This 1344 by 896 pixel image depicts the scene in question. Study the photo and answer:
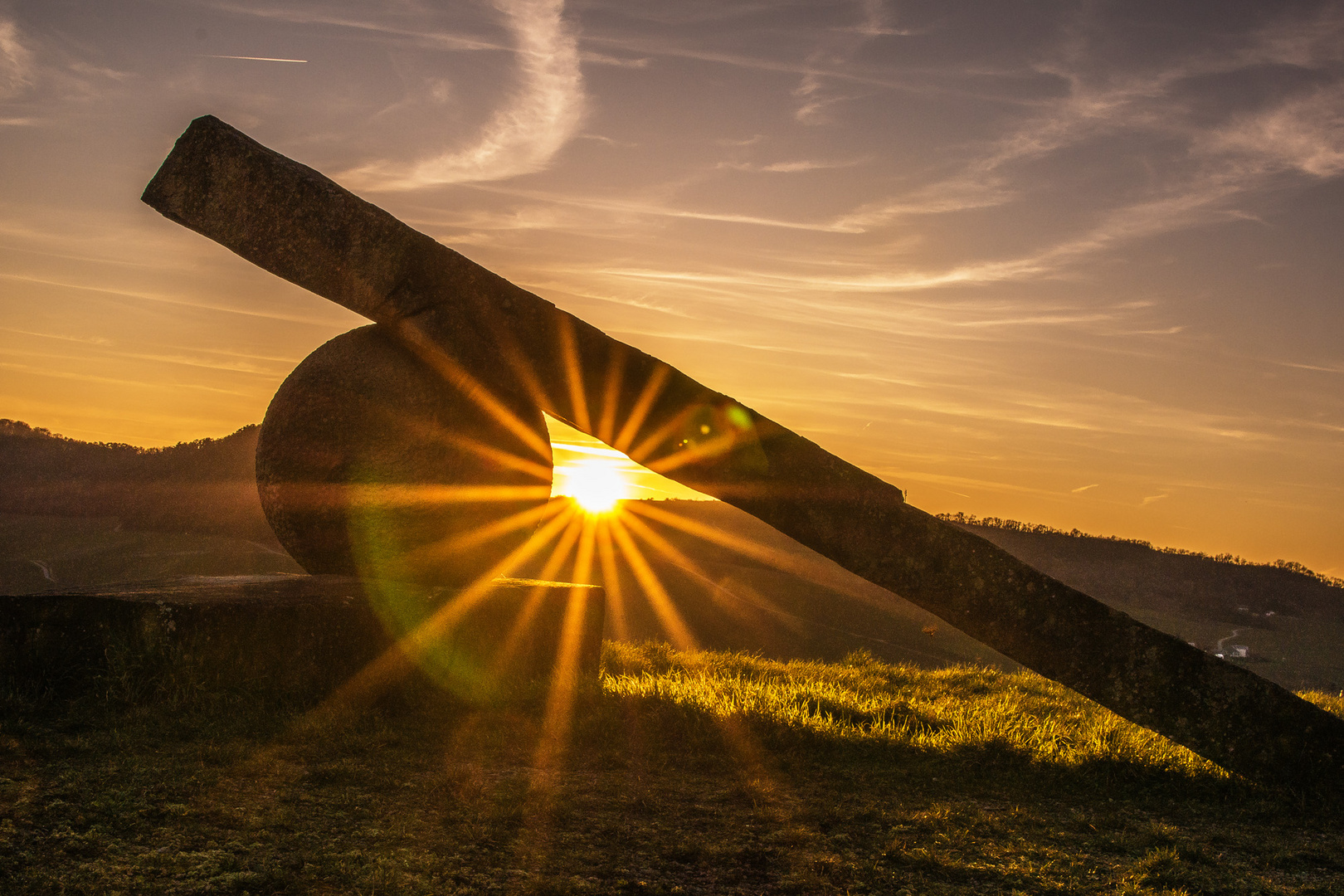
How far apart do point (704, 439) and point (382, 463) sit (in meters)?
2.58

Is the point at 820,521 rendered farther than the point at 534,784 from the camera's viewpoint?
Yes

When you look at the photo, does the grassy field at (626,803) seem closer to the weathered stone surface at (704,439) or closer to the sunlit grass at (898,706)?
the sunlit grass at (898,706)

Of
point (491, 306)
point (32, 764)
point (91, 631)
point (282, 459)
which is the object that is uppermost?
point (491, 306)

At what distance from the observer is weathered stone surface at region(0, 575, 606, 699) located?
591 cm

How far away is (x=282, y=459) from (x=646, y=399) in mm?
3016

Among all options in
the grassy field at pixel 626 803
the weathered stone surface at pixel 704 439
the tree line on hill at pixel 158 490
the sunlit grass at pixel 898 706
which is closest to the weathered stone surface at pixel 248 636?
the grassy field at pixel 626 803

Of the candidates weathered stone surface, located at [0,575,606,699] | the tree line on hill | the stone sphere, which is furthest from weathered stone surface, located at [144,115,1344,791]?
the tree line on hill

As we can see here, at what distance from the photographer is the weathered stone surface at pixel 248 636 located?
5.91 m

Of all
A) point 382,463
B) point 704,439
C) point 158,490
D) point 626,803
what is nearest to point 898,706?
point 704,439

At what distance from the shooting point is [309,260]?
22.1ft

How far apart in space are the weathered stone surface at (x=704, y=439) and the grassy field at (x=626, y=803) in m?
0.61

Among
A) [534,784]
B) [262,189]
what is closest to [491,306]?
[262,189]

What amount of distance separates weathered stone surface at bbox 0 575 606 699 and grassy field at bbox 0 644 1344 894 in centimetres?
23

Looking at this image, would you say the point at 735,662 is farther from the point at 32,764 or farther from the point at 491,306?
the point at 32,764
